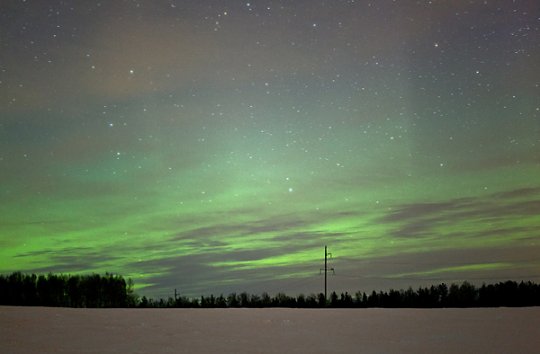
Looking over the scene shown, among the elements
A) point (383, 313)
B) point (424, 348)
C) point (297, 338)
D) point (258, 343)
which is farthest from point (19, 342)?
point (383, 313)

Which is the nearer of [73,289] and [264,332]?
Answer: [264,332]

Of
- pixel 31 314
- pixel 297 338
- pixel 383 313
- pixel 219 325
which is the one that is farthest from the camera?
pixel 383 313

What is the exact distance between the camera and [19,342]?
8.95 meters

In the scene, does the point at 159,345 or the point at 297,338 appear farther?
the point at 297,338

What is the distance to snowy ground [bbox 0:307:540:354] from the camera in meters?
8.67

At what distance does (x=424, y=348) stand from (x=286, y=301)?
53.0ft

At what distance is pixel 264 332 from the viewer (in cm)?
1054

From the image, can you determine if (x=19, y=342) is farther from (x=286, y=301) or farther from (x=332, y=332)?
(x=286, y=301)

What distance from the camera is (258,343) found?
915 centimetres

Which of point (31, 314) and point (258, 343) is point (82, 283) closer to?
point (31, 314)

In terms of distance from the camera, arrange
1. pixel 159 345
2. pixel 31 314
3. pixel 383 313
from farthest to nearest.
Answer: pixel 383 313, pixel 31 314, pixel 159 345

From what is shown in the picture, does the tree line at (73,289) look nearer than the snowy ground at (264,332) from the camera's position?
No

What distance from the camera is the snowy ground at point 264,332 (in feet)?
28.5

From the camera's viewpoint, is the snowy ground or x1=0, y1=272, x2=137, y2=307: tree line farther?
x1=0, y1=272, x2=137, y2=307: tree line
